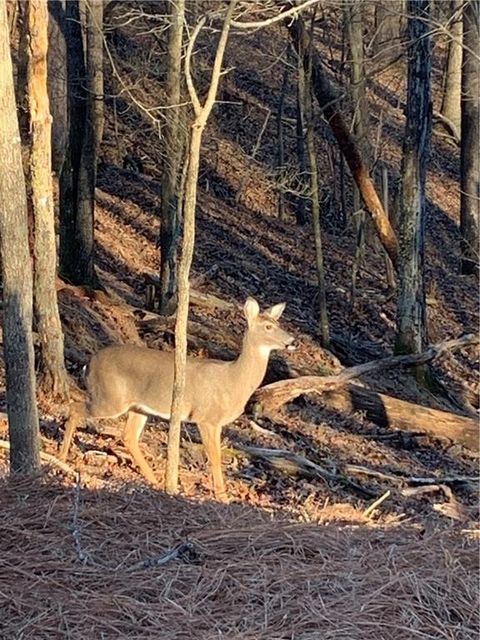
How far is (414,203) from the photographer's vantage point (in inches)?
606

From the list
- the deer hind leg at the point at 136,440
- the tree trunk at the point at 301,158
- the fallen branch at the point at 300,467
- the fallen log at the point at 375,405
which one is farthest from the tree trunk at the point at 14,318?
the tree trunk at the point at 301,158

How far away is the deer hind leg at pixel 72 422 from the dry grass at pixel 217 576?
11.0ft

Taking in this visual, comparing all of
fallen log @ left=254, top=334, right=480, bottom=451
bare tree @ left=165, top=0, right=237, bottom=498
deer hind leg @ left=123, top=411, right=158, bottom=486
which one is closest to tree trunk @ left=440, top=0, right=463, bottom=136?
fallen log @ left=254, top=334, right=480, bottom=451

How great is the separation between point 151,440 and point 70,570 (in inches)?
233

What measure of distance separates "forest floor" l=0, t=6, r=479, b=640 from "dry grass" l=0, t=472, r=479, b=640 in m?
0.01

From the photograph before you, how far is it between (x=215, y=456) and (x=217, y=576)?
13.8 feet

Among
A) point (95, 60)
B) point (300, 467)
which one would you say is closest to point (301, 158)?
point (95, 60)

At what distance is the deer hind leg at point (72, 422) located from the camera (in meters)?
9.28

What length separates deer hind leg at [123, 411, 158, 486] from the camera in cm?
929

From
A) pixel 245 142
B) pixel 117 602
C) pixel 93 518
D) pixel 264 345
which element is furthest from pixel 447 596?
pixel 245 142

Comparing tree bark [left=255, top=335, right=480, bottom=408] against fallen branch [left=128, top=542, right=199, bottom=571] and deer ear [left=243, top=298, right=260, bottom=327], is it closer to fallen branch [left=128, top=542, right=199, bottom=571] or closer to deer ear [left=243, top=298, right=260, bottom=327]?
deer ear [left=243, top=298, right=260, bottom=327]

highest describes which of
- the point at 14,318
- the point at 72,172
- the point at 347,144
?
the point at 14,318

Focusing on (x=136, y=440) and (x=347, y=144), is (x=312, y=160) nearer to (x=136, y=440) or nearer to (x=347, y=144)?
(x=347, y=144)

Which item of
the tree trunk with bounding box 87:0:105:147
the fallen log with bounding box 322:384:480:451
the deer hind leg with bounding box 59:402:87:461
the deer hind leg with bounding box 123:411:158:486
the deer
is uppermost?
the tree trunk with bounding box 87:0:105:147
